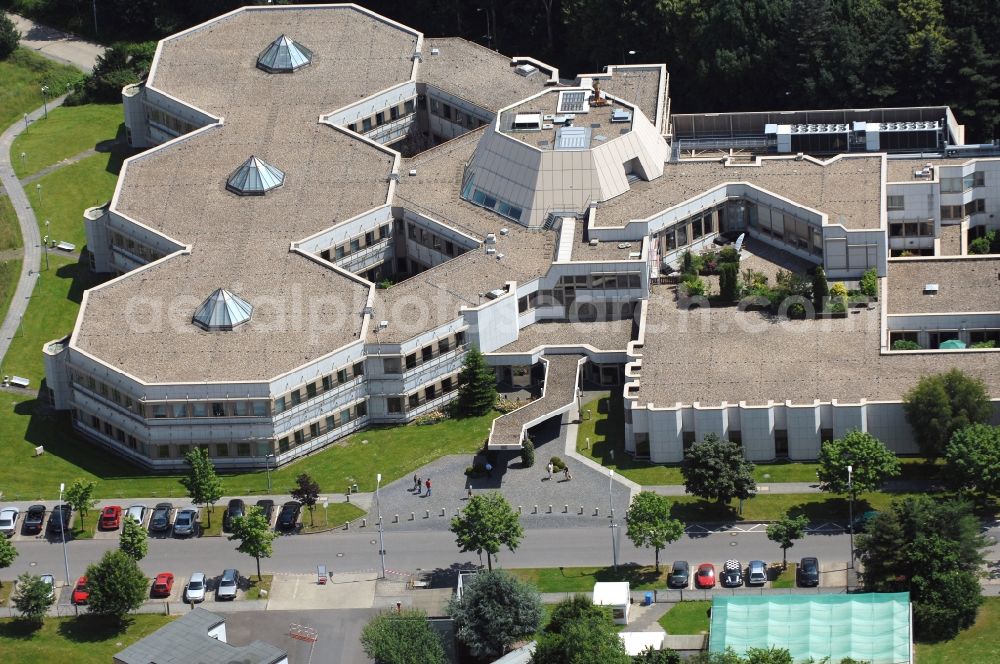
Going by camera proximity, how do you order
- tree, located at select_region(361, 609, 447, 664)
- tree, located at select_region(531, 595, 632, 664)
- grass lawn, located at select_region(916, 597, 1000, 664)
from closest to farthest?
tree, located at select_region(531, 595, 632, 664) → grass lawn, located at select_region(916, 597, 1000, 664) → tree, located at select_region(361, 609, 447, 664)

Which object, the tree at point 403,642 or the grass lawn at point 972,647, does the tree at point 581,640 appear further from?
the grass lawn at point 972,647

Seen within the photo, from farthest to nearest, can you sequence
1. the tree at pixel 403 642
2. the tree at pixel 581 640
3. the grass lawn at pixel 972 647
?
the tree at pixel 403 642, the grass lawn at pixel 972 647, the tree at pixel 581 640

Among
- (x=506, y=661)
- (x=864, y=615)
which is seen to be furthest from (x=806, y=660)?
(x=506, y=661)

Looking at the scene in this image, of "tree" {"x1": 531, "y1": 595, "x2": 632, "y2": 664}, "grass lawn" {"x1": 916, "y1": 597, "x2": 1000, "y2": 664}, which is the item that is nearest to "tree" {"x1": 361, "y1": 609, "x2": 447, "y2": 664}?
"tree" {"x1": 531, "y1": 595, "x2": 632, "y2": 664}

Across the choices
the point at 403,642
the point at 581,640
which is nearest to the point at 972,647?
the point at 581,640

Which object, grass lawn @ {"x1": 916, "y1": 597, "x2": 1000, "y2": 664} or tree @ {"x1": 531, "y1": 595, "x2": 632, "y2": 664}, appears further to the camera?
grass lawn @ {"x1": 916, "y1": 597, "x2": 1000, "y2": 664}

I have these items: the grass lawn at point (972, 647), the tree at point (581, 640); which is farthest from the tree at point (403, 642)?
the grass lawn at point (972, 647)

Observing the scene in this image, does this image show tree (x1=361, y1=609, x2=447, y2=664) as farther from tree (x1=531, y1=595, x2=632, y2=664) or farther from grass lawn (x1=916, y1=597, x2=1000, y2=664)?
grass lawn (x1=916, y1=597, x2=1000, y2=664)
